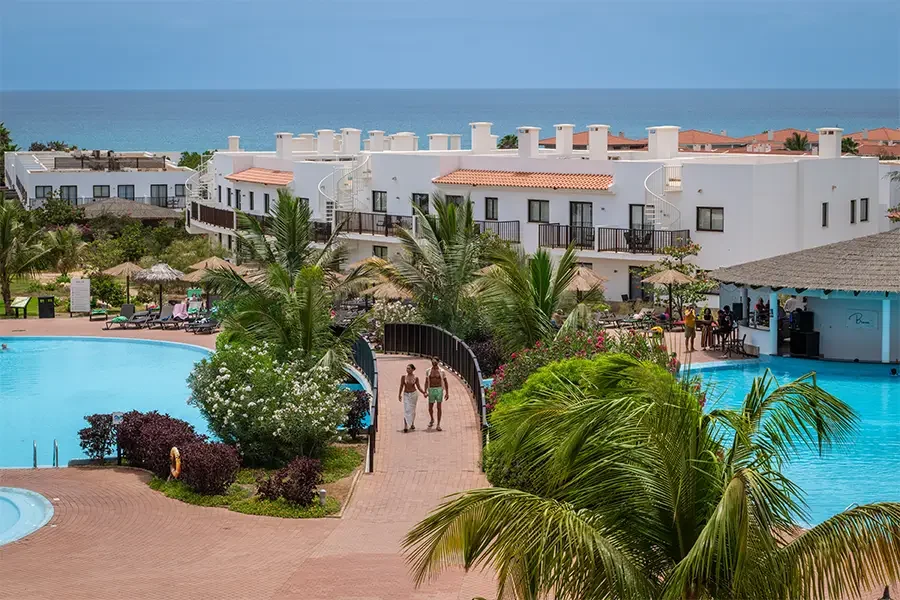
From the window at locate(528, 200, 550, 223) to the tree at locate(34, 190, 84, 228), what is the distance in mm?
24246

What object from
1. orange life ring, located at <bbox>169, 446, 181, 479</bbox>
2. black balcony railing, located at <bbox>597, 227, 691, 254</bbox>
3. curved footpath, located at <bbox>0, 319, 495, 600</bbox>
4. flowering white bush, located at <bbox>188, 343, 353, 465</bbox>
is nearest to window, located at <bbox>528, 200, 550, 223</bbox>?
black balcony railing, located at <bbox>597, 227, 691, 254</bbox>

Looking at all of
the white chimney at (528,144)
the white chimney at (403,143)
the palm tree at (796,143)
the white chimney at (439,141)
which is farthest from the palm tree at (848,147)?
the white chimney at (528,144)

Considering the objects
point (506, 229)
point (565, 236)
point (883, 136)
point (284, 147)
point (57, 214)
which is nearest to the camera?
point (565, 236)

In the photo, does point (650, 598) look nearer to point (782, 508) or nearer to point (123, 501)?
point (782, 508)

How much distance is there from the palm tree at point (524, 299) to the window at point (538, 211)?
17.2m

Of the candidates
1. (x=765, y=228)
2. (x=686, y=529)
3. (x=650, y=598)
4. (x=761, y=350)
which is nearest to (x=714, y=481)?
(x=686, y=529)

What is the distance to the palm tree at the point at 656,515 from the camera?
9.38 metres

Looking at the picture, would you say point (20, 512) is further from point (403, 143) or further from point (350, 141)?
point (350, 141)

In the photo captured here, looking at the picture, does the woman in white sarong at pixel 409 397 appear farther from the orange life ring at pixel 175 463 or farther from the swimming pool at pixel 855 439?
the swimming pool at pixel 855 439

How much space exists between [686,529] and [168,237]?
1748 inches

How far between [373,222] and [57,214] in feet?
62.3

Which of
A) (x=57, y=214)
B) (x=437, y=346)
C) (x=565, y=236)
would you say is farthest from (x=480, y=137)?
(x=437, y=346)

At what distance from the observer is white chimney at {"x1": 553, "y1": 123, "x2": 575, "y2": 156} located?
47656 mm

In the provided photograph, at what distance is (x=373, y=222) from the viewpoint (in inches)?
1829
